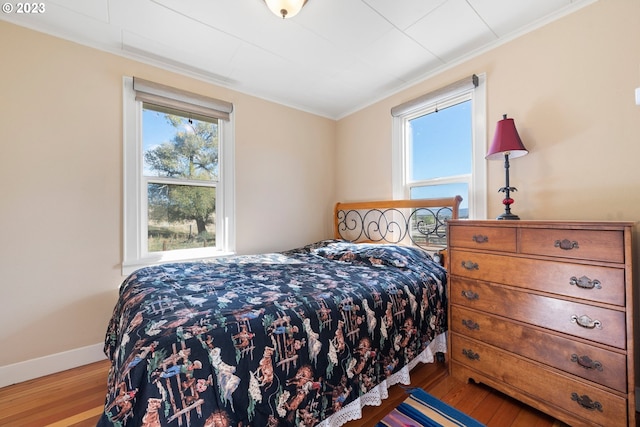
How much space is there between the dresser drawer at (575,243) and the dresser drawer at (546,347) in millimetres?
415

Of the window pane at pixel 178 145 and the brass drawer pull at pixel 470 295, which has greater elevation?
the window pane at pixel 178 145

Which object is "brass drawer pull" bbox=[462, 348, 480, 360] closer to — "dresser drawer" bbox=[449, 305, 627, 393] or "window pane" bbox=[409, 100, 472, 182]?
"dresser drawer" bbox=[449, 305, 627, 393]

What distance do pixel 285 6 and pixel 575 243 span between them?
79.9 inches

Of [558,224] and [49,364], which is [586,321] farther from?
[49,364]

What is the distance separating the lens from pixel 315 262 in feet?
7.25

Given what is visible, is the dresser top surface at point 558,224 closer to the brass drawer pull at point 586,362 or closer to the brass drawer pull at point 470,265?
the brass drawer pull at point 470,265

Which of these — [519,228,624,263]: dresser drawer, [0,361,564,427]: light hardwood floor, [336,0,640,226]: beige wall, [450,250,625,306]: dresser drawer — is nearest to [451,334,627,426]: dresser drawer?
[0,361,564,427]: light hardwood floor

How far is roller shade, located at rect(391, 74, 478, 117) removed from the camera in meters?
2.11

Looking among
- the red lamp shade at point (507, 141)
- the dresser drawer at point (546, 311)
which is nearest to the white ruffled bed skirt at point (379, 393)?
the dresser drawer at point (546, 311)

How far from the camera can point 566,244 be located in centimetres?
125

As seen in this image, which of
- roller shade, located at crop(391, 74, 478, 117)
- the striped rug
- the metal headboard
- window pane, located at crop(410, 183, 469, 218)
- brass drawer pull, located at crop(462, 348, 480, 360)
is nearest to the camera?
the striped rug

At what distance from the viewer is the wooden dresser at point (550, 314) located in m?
1.13

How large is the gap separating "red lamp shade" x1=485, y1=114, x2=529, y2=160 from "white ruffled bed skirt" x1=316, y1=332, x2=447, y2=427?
1367 millimetres

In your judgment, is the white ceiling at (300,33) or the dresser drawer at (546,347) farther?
the white ceiling at (300,33)
